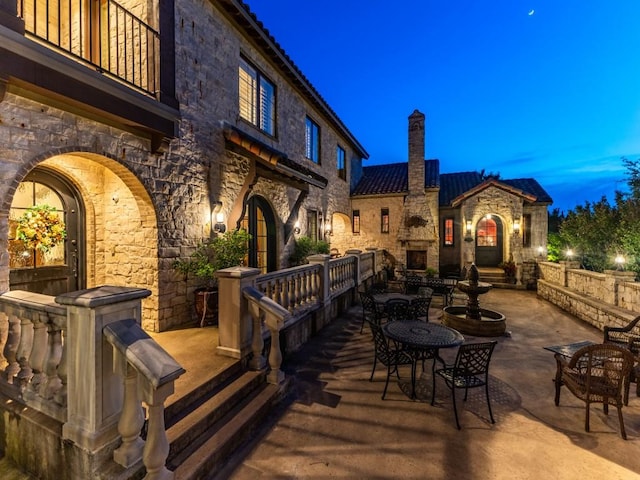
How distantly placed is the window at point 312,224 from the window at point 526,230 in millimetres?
10312

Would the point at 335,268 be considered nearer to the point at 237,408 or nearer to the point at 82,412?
the point at 237,408

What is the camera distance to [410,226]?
47.0 ft

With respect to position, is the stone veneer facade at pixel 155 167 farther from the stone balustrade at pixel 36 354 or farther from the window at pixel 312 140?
the window at pixel 312 140

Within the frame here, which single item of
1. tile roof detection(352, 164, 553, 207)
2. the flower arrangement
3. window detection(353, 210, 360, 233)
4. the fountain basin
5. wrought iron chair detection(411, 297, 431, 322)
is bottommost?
the fountain basin

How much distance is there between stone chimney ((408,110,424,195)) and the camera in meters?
14.3

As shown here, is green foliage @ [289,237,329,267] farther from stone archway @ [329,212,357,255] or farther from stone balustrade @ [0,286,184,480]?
stone balustrade @ [0,286,184,480]

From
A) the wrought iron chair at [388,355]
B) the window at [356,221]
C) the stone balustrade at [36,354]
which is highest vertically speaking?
the window at [356,221]

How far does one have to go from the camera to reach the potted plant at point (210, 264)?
5250mm

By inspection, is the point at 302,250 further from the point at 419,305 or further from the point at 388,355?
the point at 388,355

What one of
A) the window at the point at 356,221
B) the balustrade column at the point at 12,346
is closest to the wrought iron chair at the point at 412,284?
the window at the point at 356,221

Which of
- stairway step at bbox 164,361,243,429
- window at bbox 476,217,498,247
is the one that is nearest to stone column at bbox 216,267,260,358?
stairway step at bbox 164,361,243,429

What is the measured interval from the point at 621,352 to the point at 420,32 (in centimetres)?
9612

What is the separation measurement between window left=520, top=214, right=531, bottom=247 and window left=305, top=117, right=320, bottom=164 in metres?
10.5

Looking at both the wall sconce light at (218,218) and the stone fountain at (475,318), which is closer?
the wall sconce light at (218,218)
